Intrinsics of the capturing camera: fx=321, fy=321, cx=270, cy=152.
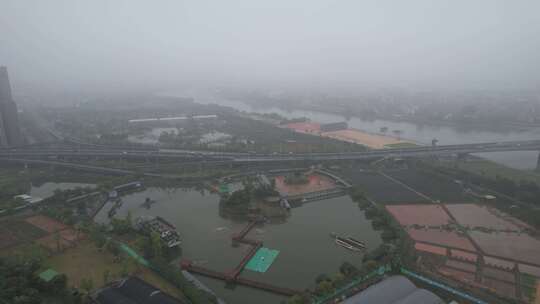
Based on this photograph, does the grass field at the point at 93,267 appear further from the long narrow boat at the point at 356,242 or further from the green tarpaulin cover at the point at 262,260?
the long narrow boat at the point at 356,242

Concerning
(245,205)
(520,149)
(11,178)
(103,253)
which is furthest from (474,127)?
(11,178)

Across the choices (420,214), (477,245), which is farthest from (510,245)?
(420,214)

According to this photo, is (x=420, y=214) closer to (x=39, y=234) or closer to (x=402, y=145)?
(x=39, y=234)

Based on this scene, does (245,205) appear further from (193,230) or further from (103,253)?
(103,253)

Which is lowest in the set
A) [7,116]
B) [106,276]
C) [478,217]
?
[106,276]

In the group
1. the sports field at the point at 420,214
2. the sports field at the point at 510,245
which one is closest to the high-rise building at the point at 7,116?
the sports field at the point at 420,214
